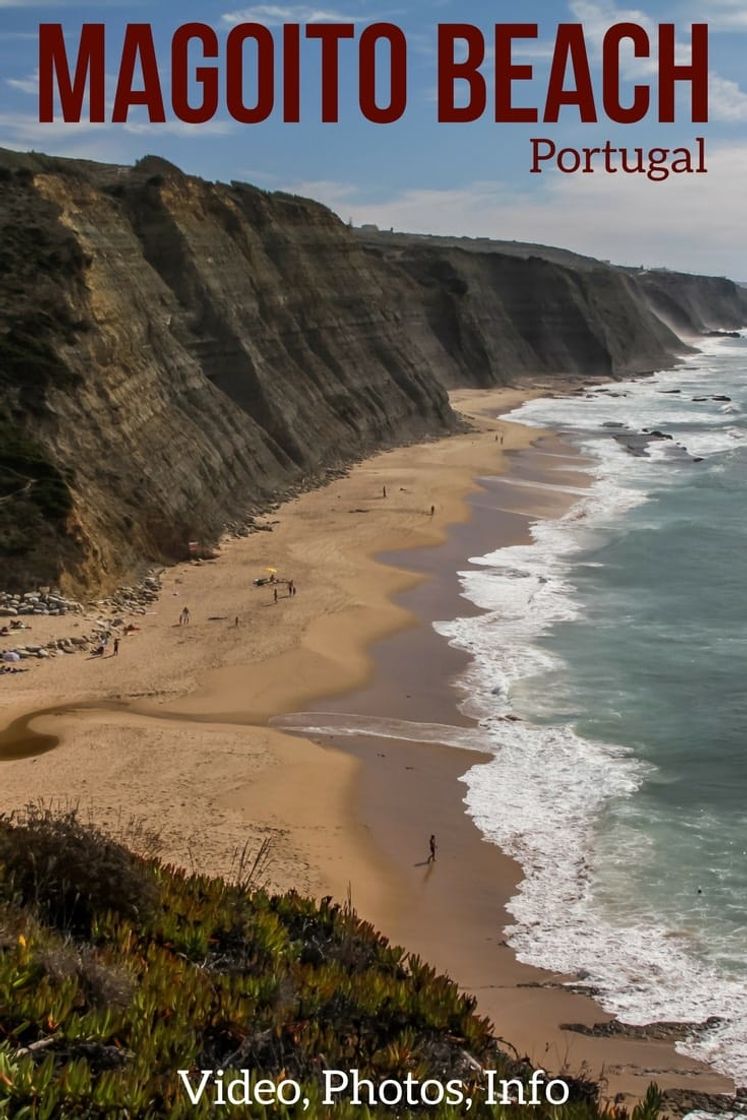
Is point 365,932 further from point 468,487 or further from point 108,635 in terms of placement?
point 468,487

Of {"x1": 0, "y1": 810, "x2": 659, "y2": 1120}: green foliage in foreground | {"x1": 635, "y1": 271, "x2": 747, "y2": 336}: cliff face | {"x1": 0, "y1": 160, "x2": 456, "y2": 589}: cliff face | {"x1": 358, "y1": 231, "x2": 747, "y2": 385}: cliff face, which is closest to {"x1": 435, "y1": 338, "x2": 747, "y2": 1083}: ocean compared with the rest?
{"x1": 0, "y1": 810, "x2": 659, "y2": 1120}: green foliage in foreground

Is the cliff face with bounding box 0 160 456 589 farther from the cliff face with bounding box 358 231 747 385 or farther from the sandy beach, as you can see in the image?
the cliff face with bounding box 358 231 747 385

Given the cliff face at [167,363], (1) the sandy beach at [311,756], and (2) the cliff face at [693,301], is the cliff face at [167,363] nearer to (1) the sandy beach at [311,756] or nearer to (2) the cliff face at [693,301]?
(1) the sandy beach at [311,756]

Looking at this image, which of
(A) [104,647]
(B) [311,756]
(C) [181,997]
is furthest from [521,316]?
(C) [181,997]

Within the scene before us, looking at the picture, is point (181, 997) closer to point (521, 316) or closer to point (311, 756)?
point (311, 756)

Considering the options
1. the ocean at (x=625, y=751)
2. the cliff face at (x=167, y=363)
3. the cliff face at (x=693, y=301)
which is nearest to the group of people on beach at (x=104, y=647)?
the cliff face at (x=167, y=363)

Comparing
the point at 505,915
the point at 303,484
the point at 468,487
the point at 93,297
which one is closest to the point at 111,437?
the point at 93,297
